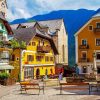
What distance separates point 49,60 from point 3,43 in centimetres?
1859

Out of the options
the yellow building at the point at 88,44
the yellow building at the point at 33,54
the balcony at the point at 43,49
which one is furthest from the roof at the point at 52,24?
the balcony at the point at 43,49

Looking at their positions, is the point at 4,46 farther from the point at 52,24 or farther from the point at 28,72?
the point at 52,24

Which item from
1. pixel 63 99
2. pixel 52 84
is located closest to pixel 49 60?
pixel 52 84

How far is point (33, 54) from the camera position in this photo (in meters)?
57.5

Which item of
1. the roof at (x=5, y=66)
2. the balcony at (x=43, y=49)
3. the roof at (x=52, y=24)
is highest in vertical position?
the roof at (x=52, y=24)

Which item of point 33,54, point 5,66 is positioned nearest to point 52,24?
point 33,54

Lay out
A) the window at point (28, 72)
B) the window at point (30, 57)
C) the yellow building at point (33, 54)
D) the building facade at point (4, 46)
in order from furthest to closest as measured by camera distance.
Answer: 1. the window at point (30, 57)
2. the window at point (28, 72)
3. the yellow building at point (33, 54)
4. the building facade at point (4, 46)

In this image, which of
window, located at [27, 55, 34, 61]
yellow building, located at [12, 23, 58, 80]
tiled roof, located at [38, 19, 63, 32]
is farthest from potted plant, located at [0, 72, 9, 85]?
tiled roof, located at [38, 19, 63, 32]

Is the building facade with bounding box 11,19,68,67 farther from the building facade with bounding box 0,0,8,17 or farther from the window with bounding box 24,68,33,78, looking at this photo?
the window with bounding box 24,68,33,78

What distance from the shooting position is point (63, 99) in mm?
23672

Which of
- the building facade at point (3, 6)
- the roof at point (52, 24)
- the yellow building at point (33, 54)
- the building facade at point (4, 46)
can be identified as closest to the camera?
the building facade at point (4, 46)

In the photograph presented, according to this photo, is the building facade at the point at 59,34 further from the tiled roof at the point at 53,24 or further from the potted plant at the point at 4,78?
the potted plant at the point at 4,78

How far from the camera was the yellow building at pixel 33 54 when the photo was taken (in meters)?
52.9

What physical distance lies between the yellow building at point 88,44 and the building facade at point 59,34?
536 inches
